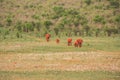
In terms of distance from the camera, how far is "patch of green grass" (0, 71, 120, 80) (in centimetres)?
1650

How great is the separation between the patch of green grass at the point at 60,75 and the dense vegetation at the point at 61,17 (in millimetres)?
34567

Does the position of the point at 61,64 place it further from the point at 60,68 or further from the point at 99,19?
the point at 99,19

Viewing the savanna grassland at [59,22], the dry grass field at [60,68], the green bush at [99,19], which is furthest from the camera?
→ the green bush at [99,19]

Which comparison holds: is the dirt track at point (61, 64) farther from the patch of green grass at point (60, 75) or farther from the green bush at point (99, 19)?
the green bush at point (99, 19)

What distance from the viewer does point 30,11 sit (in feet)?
218

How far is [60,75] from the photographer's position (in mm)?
17344

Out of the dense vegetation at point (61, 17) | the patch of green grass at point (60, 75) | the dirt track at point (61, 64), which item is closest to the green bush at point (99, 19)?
the dense vegetation at point (61, 17)

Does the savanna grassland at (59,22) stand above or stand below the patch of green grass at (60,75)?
below

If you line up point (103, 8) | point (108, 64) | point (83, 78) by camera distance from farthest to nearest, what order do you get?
point (103, 8) < point (108, 64) < point (83, 78)

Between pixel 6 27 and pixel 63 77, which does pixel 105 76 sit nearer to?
pixel 63 77

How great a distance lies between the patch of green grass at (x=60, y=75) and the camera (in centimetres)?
1650

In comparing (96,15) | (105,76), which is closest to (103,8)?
(96,15)

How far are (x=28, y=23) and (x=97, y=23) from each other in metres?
11.2

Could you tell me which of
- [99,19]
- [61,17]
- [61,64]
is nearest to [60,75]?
[61,64]
